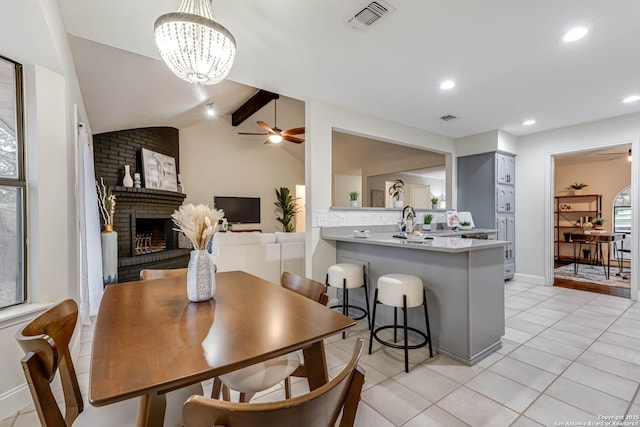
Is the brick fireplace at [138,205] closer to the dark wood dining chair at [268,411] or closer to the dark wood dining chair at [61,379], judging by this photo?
the dark wood dining chair at [61,379]

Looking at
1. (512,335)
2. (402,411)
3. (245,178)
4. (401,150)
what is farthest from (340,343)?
(245,178)

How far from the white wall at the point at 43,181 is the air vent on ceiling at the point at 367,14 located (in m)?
1.75

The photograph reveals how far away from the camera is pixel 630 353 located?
2.37 meters

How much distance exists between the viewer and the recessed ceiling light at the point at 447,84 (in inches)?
117

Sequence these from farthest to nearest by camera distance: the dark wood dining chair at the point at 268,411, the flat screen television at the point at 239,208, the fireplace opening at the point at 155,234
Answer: the flat screen television at the point at 239,208
the fireplace opening at the point at 155,234
the dark wood dining chair at the point at 268,411

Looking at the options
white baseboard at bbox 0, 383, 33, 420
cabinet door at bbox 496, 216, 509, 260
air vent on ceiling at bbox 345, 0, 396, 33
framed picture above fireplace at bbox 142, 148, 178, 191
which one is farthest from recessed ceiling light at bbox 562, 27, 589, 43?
framed picture above fireplace at bbox 142, 148, 178, 191

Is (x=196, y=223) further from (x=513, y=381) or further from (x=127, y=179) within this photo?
(x=127, y=179)

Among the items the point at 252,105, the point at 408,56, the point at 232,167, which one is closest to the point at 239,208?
the point at 232,167

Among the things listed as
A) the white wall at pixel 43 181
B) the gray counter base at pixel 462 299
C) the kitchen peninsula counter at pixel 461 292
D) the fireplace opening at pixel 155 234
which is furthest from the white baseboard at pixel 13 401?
the fireplace opening at pixel 155 234

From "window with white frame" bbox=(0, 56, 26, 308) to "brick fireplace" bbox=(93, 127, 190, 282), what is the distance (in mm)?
3262

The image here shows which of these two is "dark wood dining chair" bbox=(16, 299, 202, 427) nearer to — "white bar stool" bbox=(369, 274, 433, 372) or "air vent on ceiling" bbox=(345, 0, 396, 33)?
"white bar stool" bbox=(369, 274, 433, 372)

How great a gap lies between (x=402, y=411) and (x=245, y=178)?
6652 mm

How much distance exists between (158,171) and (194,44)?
4.94 meters

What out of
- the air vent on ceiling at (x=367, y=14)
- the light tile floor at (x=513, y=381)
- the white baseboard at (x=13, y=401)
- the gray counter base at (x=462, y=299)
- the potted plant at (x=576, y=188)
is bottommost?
the light tile floor at (x=513, y=381)
